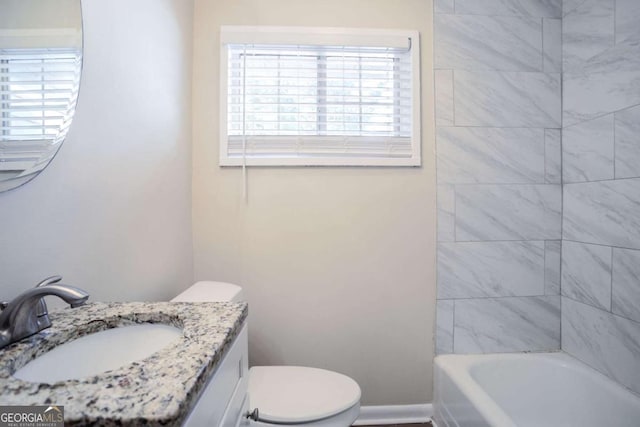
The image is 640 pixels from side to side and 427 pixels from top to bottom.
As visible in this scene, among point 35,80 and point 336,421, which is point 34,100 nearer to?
point 35,80

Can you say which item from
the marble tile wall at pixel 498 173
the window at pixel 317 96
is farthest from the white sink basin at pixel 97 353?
the marble tile wall at pixel 498 173

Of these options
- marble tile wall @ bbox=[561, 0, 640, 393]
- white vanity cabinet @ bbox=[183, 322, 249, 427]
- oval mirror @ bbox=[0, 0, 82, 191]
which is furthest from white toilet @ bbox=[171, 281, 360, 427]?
marble tile wall @ bbox=[561, 0, 640, 393]

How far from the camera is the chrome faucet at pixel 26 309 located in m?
0.55

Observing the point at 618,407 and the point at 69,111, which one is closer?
the point at 69,111

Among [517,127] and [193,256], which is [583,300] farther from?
[193,256]

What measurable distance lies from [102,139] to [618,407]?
7.40 feet

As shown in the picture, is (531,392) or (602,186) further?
(531,392)

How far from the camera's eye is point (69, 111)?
2.56ft

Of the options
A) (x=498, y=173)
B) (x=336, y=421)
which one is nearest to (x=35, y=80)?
(x=336, y=421)

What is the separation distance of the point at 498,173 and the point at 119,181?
177cm

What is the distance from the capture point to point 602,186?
1.39 metres

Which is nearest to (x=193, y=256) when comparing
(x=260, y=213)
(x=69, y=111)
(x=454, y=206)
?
(x=260, y=213)

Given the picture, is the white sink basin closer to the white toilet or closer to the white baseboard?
the white toilet

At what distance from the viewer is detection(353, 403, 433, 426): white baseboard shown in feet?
5.15
